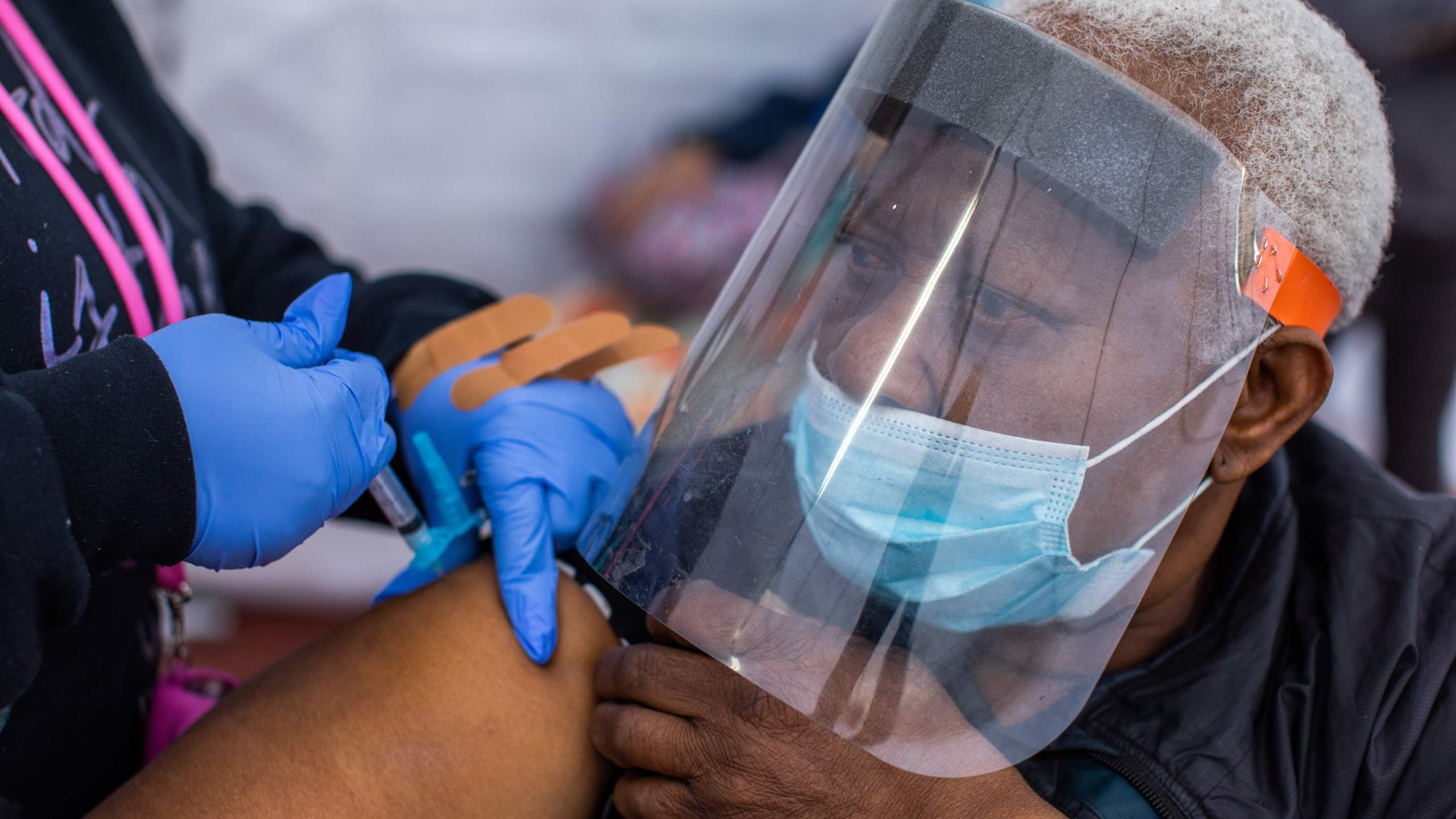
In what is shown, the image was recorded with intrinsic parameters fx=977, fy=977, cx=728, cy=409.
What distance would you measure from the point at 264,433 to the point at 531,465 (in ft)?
1.11

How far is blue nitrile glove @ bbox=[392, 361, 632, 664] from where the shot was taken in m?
1.10

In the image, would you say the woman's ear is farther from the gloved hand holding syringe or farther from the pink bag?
the pink bag

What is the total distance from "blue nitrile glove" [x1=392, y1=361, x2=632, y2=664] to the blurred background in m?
0.96

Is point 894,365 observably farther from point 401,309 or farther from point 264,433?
point 401,309

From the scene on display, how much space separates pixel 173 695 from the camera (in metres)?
1.23

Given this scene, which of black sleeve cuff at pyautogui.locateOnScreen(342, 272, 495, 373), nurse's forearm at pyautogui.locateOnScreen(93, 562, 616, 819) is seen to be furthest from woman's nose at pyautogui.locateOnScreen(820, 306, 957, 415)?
black sleeve cuff at pyautogui.locateOnScreen(342, 272, 495, 373)

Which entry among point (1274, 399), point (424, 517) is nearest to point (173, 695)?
point (424, 517)

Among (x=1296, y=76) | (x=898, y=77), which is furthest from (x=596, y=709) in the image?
(x=1296, y=76)

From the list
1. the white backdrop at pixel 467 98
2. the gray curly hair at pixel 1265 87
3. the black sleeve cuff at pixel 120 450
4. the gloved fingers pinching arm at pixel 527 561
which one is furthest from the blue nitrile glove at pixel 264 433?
the white backdrop at pixel 467 98

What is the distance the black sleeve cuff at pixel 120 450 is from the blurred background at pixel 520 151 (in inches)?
56.8

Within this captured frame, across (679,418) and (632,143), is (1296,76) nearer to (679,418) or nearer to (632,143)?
(679,418)

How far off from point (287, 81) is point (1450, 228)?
9.27 feet

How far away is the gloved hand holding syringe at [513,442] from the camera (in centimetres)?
111

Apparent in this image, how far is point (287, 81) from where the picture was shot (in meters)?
2.35
